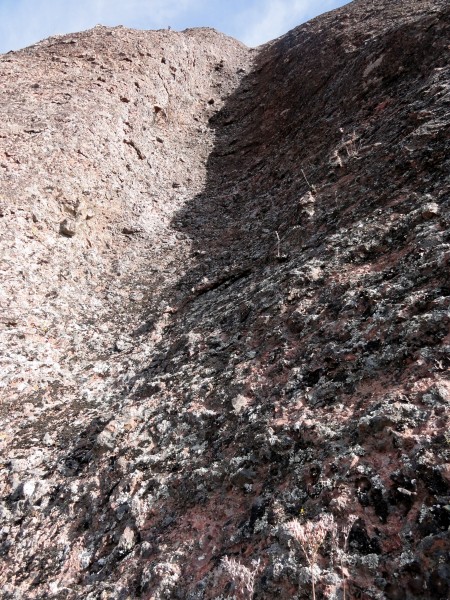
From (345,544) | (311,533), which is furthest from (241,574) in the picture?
(345,544)

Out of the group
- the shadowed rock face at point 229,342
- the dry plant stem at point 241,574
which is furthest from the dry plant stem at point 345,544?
the dry plant stem at point 241,574

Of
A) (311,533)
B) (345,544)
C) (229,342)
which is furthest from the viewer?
(229,342)

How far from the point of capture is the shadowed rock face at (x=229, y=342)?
11.9 feet

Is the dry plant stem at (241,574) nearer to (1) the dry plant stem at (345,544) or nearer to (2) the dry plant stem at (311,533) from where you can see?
(2) the dry plant stem at (311,533)

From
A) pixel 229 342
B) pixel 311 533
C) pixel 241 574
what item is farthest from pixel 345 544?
pixel 229 342

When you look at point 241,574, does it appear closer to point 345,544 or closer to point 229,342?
point 345,544

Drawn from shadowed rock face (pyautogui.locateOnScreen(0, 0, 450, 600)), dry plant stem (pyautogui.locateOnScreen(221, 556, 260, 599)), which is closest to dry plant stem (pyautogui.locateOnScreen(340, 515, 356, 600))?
shadowed rock face (pyautogui.locateOnScreen(0, 0, 450, 600))

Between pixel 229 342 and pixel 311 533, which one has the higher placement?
pixel 229 342

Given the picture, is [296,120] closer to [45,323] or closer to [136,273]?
[136,273]

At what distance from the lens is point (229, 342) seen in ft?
23.3

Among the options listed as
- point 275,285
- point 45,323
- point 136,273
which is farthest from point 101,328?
point 275,285

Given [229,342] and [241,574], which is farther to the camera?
[229,342]

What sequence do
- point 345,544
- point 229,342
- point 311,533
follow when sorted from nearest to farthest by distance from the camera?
point 345,544, point 311,533, point 229,342

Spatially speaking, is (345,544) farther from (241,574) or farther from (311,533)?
(241,574)
